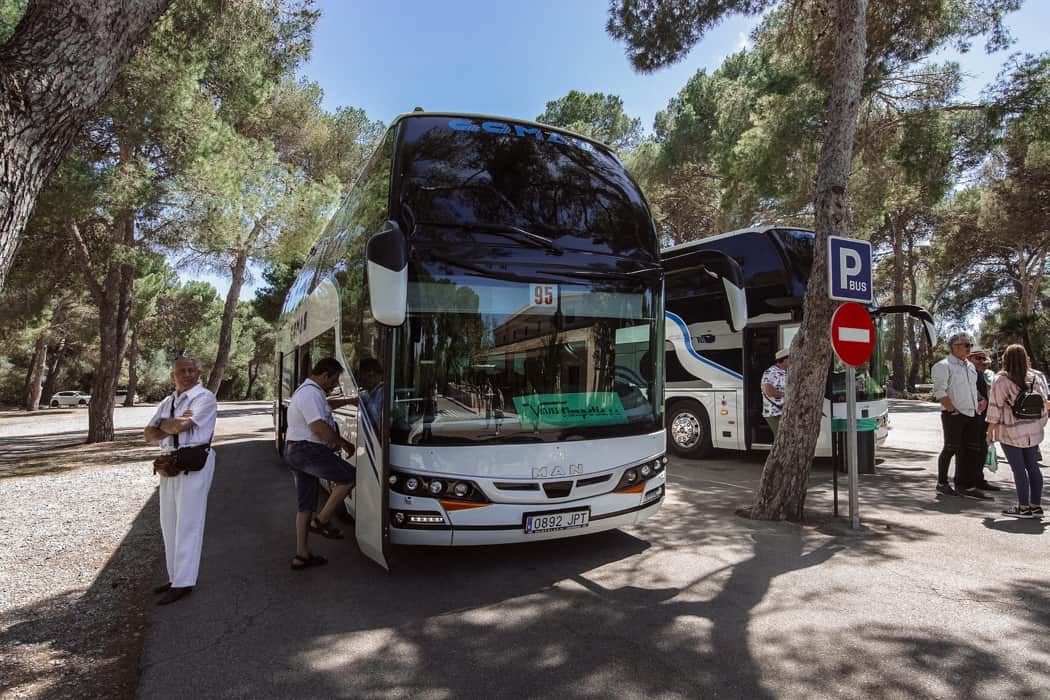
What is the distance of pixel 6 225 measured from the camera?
2900mm

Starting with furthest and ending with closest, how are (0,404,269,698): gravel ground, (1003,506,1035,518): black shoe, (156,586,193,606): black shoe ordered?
(1003,506,1035,518): black shoe
(156,586,193,606): black shoe
(0,404,269,698): gravel ground

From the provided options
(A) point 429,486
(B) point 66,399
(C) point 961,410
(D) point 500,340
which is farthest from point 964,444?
(B) point 66,399

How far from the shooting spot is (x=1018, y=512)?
620cm

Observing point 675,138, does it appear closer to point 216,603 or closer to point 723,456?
point 723,456

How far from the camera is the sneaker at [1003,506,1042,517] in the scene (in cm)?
614

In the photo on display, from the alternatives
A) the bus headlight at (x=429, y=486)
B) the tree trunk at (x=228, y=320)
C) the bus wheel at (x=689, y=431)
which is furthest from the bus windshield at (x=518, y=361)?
the tree trunk at (x=228, y=320)

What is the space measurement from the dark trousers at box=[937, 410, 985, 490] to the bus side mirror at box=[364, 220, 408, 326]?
6.56 metres

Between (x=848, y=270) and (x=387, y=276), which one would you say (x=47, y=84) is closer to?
(x=387, y=276)

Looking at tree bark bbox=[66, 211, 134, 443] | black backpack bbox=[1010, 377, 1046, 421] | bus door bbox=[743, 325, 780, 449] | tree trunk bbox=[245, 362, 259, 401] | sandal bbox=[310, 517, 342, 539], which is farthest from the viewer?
tree trunk bbox=[245, 362, 259, 401]

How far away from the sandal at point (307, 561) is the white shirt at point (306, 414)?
0.94m

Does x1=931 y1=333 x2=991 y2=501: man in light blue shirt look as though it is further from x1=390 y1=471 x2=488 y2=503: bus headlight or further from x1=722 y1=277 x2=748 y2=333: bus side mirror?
x1=390 y1=471 x2=488 y2=503: bus headlight

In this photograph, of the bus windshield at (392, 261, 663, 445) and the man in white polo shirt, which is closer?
the bus windshield at (392, 261, 663, 445)

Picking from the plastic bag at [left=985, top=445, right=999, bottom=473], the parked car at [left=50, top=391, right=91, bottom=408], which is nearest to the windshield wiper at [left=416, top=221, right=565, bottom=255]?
the plastic bag at [left=985, top=445, right=999, bottom=473]

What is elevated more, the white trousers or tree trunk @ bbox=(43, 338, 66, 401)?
tree trunk @ bbox=(43, 338, 66, 401)
